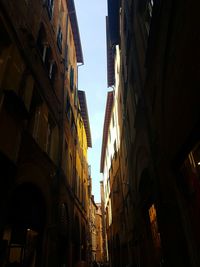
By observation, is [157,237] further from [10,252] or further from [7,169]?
[7,169]

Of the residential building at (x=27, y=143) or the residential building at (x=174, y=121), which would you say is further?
the residential building at (x=27, y=143)

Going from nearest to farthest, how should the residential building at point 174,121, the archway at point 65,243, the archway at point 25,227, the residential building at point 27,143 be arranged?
the residential building at point 174,121, the residential building at point 27,143, the archway at point 25,227, the archway at point 65,243

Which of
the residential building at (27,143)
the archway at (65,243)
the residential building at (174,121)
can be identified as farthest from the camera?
the archway at (65,243)

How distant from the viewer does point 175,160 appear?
4660mm

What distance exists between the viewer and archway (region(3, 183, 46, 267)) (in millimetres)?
5863

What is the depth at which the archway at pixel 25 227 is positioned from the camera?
19.2 ft

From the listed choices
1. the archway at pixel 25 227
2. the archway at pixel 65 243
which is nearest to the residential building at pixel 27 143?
the archway at pixel 25 227

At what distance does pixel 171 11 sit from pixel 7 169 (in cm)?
454

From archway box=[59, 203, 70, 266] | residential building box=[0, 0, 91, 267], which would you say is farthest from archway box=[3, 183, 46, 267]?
archway box=[59, 203, 70, 266]

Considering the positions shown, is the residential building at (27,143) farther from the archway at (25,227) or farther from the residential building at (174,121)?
the residential building at (174,121)

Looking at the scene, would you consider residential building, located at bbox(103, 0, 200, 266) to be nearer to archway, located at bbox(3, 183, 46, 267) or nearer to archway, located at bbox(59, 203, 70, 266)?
archway, located at bbox(3, 183, 46, 267)

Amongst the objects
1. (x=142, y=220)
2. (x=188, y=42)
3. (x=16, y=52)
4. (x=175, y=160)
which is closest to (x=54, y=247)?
(x=142, y=220)

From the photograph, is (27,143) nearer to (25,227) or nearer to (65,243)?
(25,227)

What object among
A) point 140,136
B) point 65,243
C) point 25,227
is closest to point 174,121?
point 140,136
